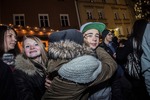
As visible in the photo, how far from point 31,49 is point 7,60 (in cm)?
42

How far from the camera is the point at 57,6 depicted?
2194cm

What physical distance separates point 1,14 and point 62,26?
674cm

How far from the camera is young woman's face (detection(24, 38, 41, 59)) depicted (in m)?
3.04

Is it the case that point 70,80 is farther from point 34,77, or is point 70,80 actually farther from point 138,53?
point 138,53

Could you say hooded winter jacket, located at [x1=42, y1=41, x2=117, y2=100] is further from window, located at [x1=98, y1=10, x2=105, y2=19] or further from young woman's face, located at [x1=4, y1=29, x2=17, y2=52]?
window, located at [x1=98, y1=10, x2=105, y2=19]

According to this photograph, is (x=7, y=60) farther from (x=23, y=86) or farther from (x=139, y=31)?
(x=139, y=31)

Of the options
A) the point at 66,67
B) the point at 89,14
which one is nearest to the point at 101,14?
the point at 89,14

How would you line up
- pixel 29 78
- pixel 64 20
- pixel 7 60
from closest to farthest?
1. pixel 29 78
2. pixel 7 60
3. pixel 64 20

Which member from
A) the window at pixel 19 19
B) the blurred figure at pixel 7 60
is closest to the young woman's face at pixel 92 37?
the blurred figure at pixel 7 60

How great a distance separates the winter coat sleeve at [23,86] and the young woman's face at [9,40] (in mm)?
811

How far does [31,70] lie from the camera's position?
8.82 feet

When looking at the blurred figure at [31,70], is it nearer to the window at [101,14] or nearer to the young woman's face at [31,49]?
the young woman's face at [31,49]

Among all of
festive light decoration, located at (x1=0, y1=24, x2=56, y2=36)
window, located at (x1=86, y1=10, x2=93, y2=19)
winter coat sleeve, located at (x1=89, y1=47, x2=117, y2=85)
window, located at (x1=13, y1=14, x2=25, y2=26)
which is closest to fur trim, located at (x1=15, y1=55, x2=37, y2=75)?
winter coat sleeve, located at (x1=89, y1=47, x2=117, y2=85)

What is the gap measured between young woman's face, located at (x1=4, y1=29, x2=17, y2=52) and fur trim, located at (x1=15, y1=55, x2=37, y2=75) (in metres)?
0.56
